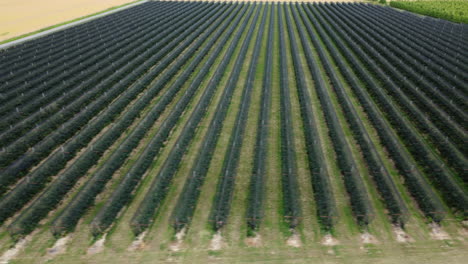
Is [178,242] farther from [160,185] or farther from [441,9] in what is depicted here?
[441,9]

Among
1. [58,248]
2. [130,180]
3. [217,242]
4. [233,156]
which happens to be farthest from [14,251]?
[233,156]

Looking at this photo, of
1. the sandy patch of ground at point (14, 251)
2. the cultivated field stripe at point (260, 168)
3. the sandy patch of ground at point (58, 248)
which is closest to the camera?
the sandy patch of ground at point (14, 251)

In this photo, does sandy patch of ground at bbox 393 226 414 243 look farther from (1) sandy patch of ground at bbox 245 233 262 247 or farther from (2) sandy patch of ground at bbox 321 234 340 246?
(1) sandy patch of ground at bbox 245 233 262 247

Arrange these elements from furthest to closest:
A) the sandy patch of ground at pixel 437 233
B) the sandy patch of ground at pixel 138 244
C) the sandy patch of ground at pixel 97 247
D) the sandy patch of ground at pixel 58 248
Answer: the sandy patch of ground at pixel 437 233 → the sandy patch of ground at pixel 138 244 → the sandy patch of ground at pixel 97 247 → the sandy patch of ground at pixel 58 248

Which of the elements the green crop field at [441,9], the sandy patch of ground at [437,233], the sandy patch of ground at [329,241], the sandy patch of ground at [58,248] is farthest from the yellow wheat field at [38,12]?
the green crop field at [441,9]

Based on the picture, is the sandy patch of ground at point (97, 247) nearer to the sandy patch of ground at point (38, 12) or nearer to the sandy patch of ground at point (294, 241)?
the sandy patch of ground at point (294, 241)

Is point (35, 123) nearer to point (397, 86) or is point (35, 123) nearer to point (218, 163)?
point (218, 163)
